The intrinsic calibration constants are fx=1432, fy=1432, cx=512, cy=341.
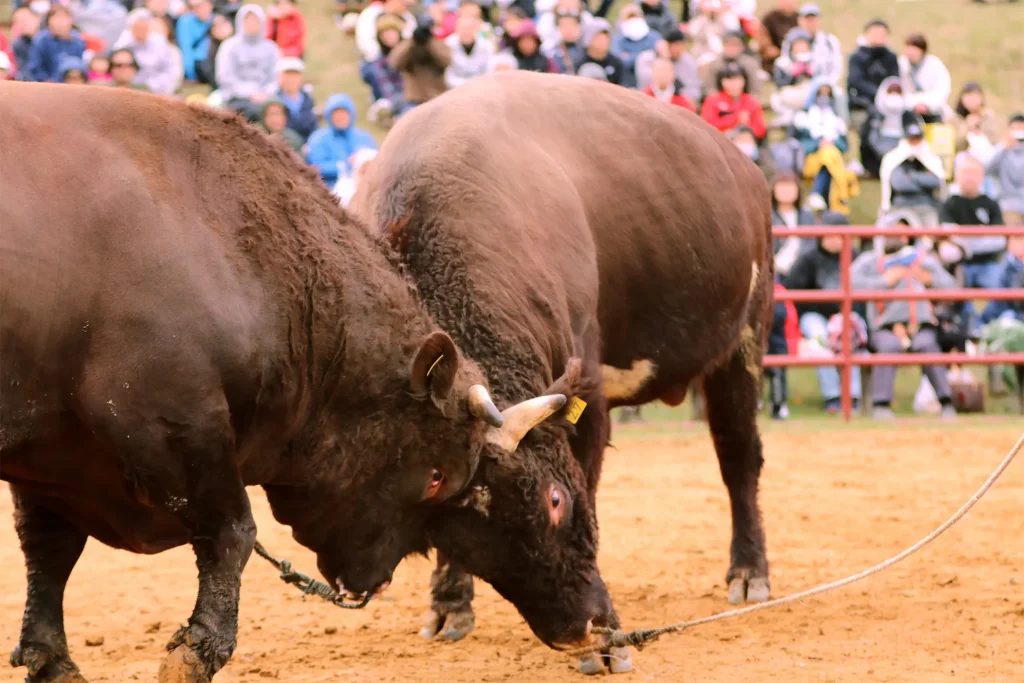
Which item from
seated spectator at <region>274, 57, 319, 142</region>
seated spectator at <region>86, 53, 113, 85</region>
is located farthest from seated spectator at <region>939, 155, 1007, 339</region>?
seated spectator at <region>86, 53, 113, 85</region>

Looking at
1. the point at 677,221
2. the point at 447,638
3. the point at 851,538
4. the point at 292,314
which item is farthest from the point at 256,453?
the point at 851,538

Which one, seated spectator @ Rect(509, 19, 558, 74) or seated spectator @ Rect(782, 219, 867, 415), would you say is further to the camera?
seated spectator @ Rect(509, 19, 558, 74)

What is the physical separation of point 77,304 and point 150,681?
1726 mm

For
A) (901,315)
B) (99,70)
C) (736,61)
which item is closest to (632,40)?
(736,61)

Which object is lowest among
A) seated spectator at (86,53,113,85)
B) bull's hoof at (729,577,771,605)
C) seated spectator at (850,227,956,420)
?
seated spectator at (850,227,956,420)

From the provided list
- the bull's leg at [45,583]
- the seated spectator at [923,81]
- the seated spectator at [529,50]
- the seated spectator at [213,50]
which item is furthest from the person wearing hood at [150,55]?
the bull's leg at [45,583]

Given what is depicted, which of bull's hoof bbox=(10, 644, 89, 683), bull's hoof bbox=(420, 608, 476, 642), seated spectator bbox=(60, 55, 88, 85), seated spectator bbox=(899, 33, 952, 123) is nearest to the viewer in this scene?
bull's hoof bbox=(10, 644, 89, 683)

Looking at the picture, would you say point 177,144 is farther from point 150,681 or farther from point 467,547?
point 150,681

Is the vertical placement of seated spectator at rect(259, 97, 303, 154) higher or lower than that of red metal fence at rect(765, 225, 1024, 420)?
higher

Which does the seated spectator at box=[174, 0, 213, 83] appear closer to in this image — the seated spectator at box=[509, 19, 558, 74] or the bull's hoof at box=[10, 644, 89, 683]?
the seated spectator at box=[509, 19, 558, 74]

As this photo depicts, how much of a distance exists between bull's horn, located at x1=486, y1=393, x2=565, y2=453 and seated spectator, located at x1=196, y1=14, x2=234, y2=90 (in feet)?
40.1

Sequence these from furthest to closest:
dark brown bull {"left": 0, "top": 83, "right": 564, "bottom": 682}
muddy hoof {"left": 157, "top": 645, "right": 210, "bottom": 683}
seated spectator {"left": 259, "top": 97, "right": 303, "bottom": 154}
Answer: seated spectator {"left": 259, "top": 97, "right": 303, "bottom": 154} → muddy hoof {"left": 157, "top": 645, "right": 210, "bottom": 683} → dark brown bull {"left": 0, "top": 83, "right": 564, "bottom": 682}

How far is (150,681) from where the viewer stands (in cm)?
489

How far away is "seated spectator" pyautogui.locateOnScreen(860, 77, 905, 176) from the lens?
1655 centimetres
